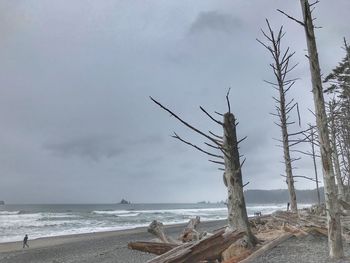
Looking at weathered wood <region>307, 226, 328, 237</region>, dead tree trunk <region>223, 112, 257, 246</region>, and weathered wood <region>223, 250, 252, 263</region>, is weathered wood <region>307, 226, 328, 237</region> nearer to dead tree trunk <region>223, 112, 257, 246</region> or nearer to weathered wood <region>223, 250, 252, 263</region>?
dead tree trunk <region>223, 112, 257, 246</region>

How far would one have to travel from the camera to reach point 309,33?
890 cm

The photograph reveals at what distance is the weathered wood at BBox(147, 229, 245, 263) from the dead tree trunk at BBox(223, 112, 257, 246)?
2234 mm

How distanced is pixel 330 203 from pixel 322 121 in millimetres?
1757

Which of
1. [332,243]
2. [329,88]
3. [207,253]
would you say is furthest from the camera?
[329,88]

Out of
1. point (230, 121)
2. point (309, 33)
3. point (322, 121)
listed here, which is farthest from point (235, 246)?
point (309, 33)

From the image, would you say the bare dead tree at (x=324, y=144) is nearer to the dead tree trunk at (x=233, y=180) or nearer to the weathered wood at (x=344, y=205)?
the dead tree trunk at (x=233, y=180)

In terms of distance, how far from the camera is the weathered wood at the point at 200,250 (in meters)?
5.48

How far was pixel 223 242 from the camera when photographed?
6246 millimetres

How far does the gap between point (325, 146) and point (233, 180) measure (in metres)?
2.09

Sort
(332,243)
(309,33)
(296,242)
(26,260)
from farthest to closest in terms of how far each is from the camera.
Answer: (26,260) → (296,242) → (309,33) → (332,243)

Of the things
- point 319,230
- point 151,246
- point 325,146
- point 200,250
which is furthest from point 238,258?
point 319,230

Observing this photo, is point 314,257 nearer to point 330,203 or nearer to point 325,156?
point 330,203

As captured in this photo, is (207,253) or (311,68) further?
(311,68)

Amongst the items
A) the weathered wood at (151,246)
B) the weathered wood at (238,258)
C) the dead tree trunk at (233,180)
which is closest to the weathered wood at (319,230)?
the dead tree trunk at (233,180)
